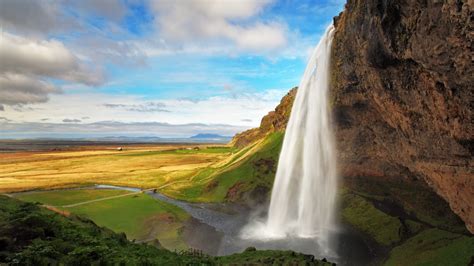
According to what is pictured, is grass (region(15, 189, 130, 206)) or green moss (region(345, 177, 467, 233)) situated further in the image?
grass (region(15, 189, 130, 206))

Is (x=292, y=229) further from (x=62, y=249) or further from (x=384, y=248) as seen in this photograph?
(x=62, y=249)

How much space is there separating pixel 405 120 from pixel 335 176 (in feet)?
80.4

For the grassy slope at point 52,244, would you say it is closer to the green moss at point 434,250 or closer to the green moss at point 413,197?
the green moss at point 434,250

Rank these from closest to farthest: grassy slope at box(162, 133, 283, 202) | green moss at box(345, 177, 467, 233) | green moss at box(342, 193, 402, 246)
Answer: green moss at box(342, 193, 402, 246), green moss at box(345, 177, 467, 233), grassy slope at box(162, 133, 283, 202)

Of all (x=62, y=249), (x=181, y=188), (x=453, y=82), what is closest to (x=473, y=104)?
(x=453, y=82)

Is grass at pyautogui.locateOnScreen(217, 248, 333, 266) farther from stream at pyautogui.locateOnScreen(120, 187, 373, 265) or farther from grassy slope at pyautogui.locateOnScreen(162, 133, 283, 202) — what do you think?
grassy slope at pyautogui.locateOnScreen(162, 133, 283, 202)

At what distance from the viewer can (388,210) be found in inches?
1906

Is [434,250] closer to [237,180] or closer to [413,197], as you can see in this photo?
[413,197]

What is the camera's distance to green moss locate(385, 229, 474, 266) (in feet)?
101


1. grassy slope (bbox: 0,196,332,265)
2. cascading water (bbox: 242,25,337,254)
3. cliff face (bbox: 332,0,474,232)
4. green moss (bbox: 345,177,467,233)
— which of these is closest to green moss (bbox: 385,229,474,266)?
green moss (bbox: 345,177,467,233)

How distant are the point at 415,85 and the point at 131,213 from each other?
50015 millimetres

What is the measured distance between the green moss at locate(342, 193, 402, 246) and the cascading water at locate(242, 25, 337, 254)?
2.53 meters

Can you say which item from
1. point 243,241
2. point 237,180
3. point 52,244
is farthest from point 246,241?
point 237,180

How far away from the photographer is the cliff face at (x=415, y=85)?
2139cm
